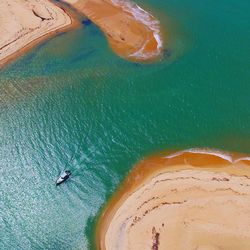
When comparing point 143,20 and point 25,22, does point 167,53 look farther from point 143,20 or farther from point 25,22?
point 25,22

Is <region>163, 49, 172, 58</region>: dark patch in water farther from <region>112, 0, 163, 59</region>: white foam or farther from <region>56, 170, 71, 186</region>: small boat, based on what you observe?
<region>56, 170, 71, 186</region>: small boat

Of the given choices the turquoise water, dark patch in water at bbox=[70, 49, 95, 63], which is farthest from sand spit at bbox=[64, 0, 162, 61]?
dark patch in water at bbox=[70, 49, 95, 63]

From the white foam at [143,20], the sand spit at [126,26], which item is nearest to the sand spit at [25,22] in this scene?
the sand spit at [126,26]

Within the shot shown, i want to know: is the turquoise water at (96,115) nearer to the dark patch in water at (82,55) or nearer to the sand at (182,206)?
the dark patch in water at (82,55)

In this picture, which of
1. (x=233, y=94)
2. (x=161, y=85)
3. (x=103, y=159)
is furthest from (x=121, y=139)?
(x=233, y=94)

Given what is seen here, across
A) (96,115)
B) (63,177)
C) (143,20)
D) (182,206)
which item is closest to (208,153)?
(182,206)

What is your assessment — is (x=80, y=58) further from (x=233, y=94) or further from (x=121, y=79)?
(x=233, y=94)

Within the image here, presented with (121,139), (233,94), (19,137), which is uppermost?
(19,137)
